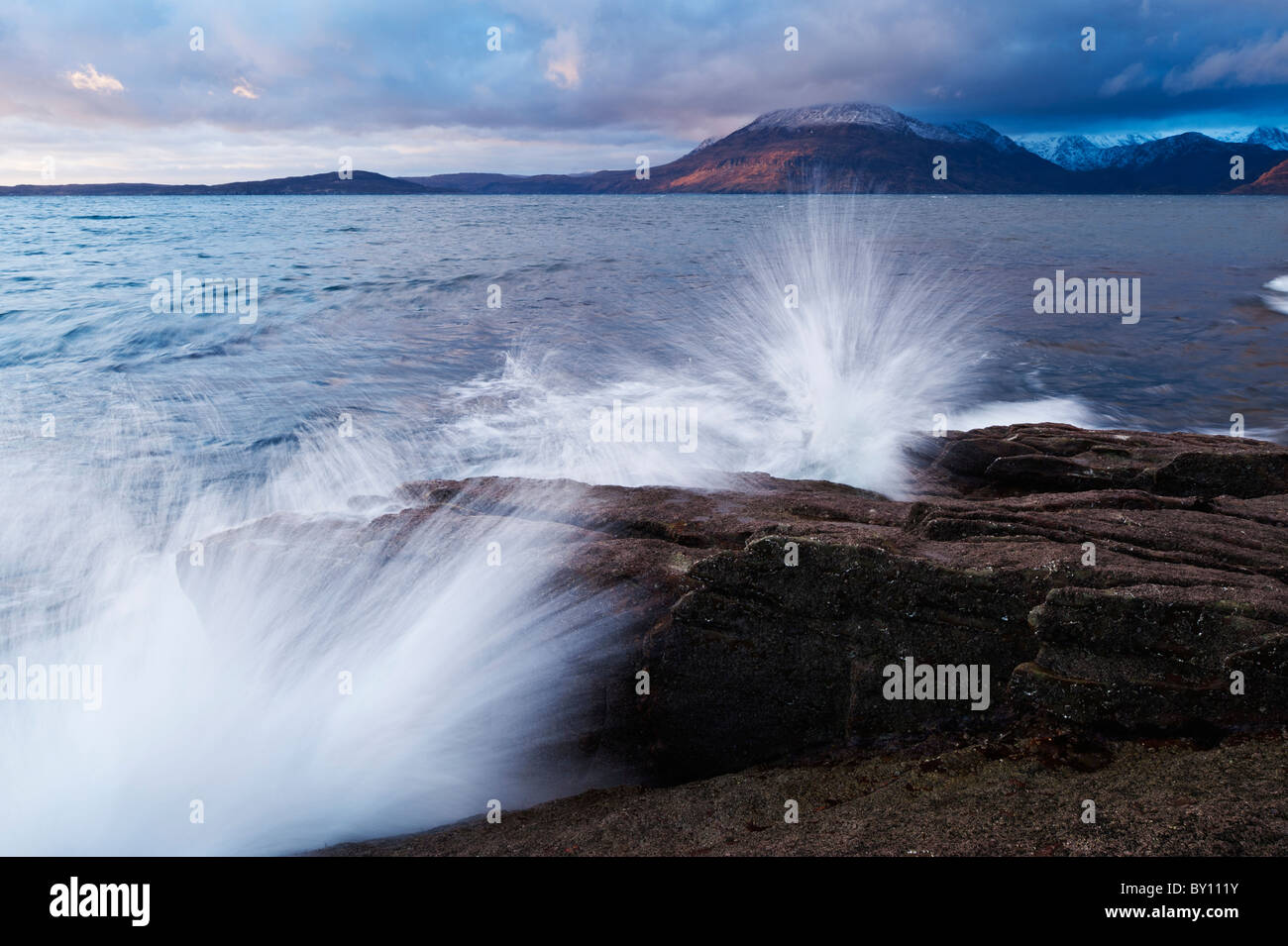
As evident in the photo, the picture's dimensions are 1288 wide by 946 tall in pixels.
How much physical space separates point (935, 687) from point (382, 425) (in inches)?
426

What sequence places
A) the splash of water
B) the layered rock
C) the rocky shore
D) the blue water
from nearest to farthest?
the rocky shore, the layered rock, the splash of water, the blue water

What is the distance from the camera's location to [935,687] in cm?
419

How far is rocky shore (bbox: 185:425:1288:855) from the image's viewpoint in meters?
3.45

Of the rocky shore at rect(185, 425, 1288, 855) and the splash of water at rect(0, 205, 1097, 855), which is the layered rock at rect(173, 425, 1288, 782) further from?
the splash of water at rect(0, 205, 1097, 855)

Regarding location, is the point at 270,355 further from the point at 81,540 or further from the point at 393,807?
the point at 393,807

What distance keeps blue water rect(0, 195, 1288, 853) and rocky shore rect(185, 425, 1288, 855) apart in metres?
0.84

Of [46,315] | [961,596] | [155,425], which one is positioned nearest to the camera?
[961,596]

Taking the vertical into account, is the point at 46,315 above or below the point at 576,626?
above

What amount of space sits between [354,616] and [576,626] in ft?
6.04

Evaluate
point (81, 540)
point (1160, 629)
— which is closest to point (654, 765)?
point (1160, 629)

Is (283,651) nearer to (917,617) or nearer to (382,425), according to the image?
(917,617)

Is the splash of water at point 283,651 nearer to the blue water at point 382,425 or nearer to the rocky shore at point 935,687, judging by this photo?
the blue water at point 382,425

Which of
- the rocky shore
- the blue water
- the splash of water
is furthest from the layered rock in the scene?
the blue water

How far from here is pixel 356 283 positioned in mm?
28625
